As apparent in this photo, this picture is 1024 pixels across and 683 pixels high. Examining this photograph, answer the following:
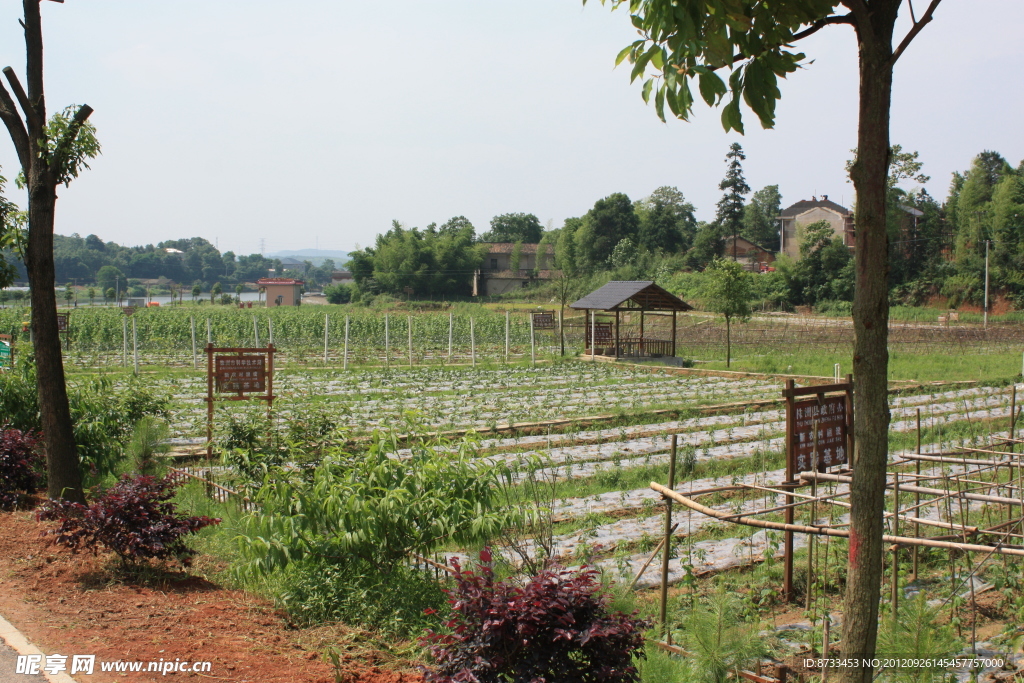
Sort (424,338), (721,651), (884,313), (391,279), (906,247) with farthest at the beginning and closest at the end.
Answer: (391,279)
(906,247)
(424,338)
(721,651)
(884,313)

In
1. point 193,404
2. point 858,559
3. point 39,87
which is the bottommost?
point 193,404

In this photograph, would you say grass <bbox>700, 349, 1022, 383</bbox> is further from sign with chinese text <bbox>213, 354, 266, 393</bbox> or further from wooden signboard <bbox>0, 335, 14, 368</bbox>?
wooden signboard <bbox>0, 335, 14, 368</bbox>

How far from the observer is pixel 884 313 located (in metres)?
2.38

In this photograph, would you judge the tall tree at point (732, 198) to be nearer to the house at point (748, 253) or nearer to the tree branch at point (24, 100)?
the house at point (748, 253)

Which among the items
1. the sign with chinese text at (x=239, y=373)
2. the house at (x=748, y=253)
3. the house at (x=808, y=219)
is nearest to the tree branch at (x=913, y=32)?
the sign with chinese text at (x=239, y=373)

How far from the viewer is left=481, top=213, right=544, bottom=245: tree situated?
108625 millimetres

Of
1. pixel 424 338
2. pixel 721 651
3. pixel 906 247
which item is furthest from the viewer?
pixel 906 247

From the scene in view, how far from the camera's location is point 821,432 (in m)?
6.37

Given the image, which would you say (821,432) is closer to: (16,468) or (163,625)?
(163,625)

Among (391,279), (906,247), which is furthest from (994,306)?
(391,279)

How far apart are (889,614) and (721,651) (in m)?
1.74

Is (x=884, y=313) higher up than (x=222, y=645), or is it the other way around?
(x=884, y=313)

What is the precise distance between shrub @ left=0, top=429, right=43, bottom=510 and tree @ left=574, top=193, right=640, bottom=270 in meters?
68.6

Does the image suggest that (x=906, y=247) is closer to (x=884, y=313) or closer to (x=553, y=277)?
(x=553, y=277)
